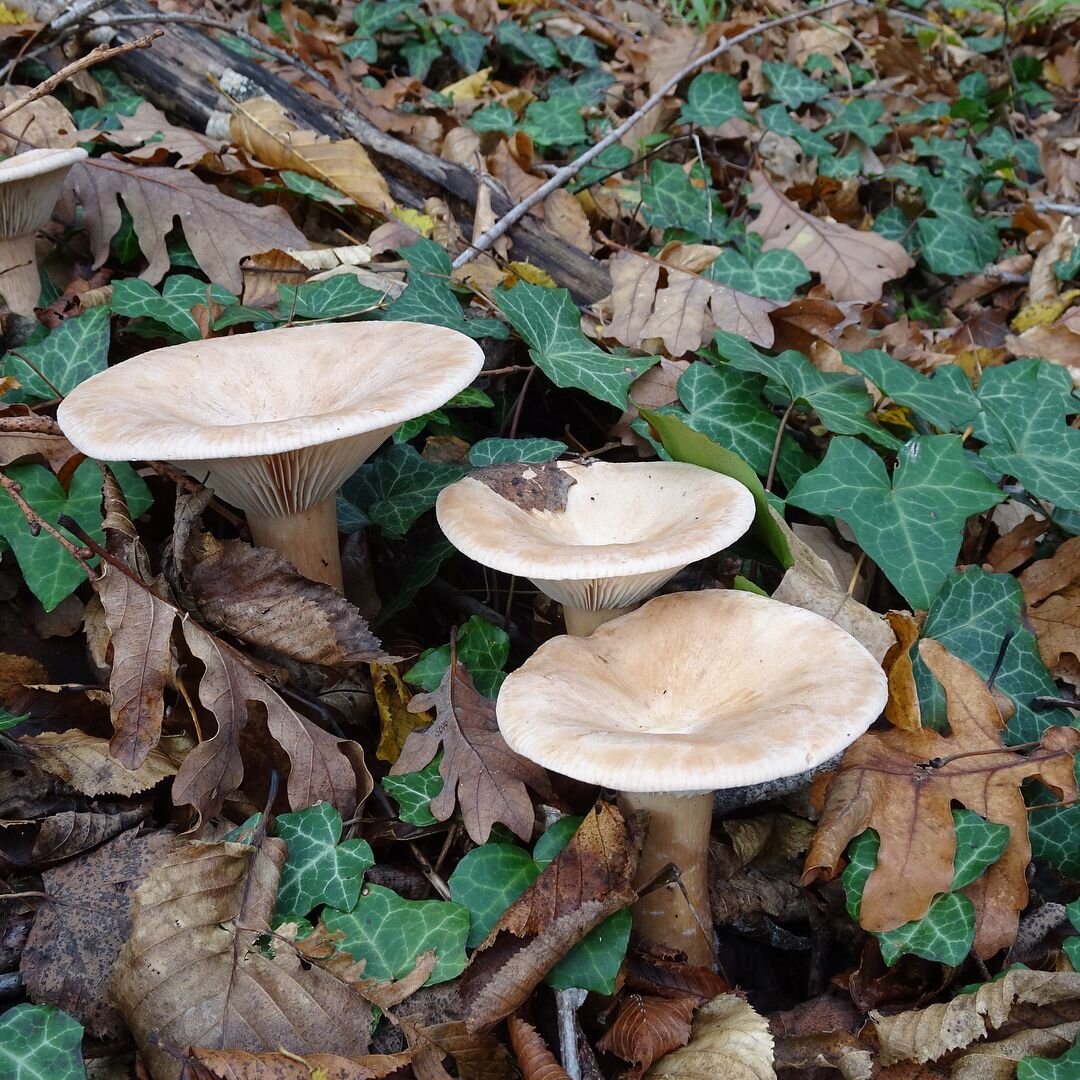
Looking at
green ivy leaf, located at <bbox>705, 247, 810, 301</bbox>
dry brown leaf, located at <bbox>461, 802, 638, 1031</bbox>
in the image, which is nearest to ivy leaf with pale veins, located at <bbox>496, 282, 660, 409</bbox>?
green ivy leaf, located at <bbox>705, 247, 810, 301</bbox>

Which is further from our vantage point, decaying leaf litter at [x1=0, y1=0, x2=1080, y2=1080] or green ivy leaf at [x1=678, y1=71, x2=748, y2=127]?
green ivy leaf at [x1=678, y1=71, x2=748, y2=127]

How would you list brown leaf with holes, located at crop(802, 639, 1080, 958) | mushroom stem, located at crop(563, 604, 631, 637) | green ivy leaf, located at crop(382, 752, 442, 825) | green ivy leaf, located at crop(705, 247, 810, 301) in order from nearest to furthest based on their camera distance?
brown leaf with holes, located at crop(802, 639, 1080, 958) → green ivy leaf, located at crop(382, 752, 442, 825) → mushroom stem, located at crop(563, 604, 631, 637) → green ivy leaf, located at crop(705, 247, 810, 301)

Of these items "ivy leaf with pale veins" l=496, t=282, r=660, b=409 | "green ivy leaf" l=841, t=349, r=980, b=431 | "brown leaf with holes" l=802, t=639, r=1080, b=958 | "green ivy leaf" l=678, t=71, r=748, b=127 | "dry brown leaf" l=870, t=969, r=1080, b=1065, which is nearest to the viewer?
"dry brown leaf" l=870, t=969, r=1080, b=1065

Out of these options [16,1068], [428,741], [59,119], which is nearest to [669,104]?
[59,119]

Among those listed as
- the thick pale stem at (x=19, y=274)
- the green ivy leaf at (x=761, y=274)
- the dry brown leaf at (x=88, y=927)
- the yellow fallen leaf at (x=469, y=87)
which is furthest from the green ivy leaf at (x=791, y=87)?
the dry brown leaf at (x=88, y=927)

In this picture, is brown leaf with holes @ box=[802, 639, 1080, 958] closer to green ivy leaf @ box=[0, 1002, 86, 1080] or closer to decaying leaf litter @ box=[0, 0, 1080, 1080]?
decaying leaf litter @ box=[0, 0, 1080, 1080]

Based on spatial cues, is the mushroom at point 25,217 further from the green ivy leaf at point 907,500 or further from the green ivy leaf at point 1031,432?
the green ivy leaf at point 1031,432
